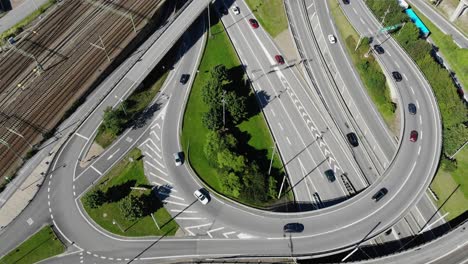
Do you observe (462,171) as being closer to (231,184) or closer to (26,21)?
(231,184)

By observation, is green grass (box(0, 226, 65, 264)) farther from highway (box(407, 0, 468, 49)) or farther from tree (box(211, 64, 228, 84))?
highway (box(407, 0, 468, 49))

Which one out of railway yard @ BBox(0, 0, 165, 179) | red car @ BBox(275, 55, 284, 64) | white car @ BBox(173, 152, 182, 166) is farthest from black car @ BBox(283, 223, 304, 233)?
railway yard @ BBox(0, 0, 165, 179)

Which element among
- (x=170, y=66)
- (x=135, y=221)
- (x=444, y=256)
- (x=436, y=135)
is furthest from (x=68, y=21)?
(x=444, y=256)

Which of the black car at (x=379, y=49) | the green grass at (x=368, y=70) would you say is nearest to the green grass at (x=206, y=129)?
the green grass at (x=368, y=70)

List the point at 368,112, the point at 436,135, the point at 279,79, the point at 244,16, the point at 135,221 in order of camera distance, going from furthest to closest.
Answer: the point at 244,16 → the point at 279,79 → the point at 368,112 → the point at 436,135 → the point at 135,221

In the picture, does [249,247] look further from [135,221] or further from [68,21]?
[68,21]

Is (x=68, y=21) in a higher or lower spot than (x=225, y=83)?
higher

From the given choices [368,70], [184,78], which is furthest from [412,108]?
[184,78]
